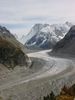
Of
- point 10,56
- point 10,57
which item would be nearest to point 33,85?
point 10,57

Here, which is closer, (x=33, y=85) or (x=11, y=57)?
(x=33, y=85)

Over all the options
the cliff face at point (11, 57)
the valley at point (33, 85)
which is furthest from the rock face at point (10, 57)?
the valley at point (33, 85)

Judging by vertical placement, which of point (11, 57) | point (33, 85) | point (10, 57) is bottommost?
point (11, 57)

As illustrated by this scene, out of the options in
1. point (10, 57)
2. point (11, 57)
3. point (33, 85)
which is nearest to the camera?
point (33, 85)

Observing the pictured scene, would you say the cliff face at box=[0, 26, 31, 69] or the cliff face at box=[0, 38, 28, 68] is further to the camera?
the cliff face at box=[0, 38, 28, 68]

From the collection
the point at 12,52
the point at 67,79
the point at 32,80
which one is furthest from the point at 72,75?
the point at 12,52

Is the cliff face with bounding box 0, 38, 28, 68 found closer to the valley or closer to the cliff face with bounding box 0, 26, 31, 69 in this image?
the cliff face with bounding box 0, 26, 31, 69

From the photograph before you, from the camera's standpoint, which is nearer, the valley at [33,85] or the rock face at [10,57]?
the valley at [33,85]

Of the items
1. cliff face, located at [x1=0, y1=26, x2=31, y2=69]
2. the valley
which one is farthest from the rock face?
the valley

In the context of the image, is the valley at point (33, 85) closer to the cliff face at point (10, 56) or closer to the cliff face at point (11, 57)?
the cliff face at point (11, 57)

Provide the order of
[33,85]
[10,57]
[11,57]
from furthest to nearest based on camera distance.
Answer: [11,57] < [10,57] < [33,85]

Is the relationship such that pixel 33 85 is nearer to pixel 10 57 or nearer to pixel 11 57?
pixel 10 57

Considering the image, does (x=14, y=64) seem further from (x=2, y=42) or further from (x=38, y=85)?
(x=38, y=85)
